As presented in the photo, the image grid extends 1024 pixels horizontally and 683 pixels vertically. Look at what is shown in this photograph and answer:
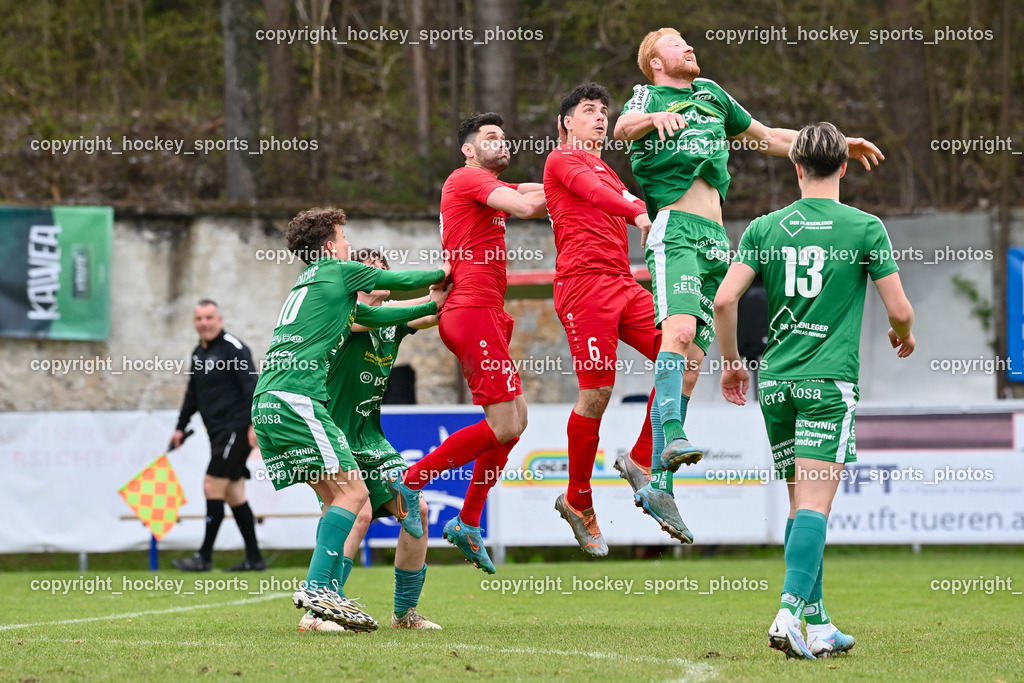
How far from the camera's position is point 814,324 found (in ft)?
18.7

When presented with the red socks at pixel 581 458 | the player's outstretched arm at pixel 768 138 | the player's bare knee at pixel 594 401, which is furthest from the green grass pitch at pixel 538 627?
the player's outstretched arm at pixel 768 138

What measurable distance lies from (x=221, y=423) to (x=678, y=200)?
6623 mm

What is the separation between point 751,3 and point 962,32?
3504 millimetres

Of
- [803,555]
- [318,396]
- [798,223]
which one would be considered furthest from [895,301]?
[318,396]

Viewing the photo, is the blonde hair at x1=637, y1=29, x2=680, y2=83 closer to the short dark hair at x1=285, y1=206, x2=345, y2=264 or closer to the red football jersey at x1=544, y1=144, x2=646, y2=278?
the red football jersey at x1=544, y1=144, x2=646, y2=278

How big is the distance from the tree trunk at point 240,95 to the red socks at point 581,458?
12672 millimetres

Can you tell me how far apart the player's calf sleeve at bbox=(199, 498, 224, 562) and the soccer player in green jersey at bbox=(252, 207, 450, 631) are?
5.22m

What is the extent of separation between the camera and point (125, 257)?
56.3 feet

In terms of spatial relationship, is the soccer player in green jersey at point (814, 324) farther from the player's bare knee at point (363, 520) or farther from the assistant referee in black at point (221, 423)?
the assistant referee in black at point (221, 423)

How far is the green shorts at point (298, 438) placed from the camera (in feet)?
21.4

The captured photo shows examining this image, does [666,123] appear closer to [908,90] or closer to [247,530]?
[247,530]

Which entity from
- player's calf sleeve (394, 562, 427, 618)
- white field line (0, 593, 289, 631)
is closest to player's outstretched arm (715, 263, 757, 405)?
player's calf sleeve (394, 562, 427, 618)

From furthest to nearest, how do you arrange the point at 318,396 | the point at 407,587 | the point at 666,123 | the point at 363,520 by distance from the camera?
1. the point at 363,520
2. the point at 407,587
3. the point at 318,396
4. the point at 666,123

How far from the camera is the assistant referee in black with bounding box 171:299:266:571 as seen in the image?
11.8 m
